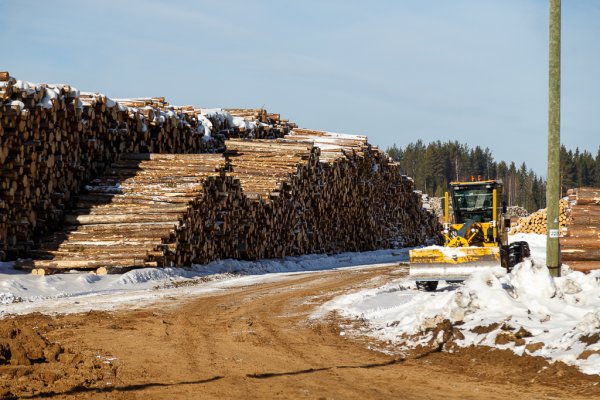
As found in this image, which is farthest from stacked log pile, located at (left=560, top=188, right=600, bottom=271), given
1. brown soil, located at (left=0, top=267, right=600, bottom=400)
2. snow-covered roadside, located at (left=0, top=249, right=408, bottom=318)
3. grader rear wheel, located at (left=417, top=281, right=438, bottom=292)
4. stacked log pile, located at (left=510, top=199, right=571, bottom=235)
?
stacked log pile, located at (left=510, top=199, right=571, bottom=235)

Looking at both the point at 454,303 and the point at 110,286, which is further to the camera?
the point at 110,286

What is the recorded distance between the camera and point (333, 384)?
8172 millimetres

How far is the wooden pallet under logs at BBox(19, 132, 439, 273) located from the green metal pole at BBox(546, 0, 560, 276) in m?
10.9

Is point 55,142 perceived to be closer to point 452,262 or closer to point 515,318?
point 452,262

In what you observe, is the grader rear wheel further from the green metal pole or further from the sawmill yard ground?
the green metal pole

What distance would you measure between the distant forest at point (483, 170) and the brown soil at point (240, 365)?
114m

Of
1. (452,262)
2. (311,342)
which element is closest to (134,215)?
(452,262)

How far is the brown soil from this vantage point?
785cm

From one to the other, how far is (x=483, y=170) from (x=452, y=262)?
146341 mm

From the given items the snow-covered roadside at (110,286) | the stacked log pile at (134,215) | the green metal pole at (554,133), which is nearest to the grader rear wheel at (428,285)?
the snow-covered roadside at (110,286)

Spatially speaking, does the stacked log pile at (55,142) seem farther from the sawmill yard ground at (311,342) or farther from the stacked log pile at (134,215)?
the sawmill yard ground at (311,342)

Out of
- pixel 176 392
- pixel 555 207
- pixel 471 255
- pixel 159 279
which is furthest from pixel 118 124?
pixel 176 392

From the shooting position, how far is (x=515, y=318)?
1052 cm

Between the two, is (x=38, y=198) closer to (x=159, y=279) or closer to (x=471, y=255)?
(x=159, y=279)
